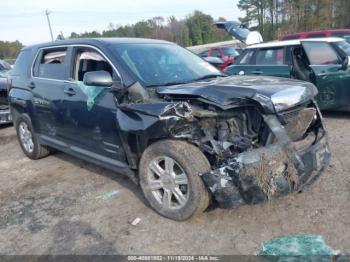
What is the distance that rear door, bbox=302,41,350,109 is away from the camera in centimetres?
687

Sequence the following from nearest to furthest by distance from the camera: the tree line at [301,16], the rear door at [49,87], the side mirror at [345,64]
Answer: the rear door at [49,87], the side mirror at [345,64], the tree line at [301,16]

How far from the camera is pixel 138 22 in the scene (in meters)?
77.4

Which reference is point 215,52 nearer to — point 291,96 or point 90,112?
point 90,112

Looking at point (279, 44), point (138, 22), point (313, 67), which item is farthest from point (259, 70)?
point (138, 22)

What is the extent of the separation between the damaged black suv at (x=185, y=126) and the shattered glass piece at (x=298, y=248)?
0.38 metres

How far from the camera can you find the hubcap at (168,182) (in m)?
3.53

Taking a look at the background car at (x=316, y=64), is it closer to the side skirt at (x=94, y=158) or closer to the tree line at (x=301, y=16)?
the side skirt at (x=94, y=158)

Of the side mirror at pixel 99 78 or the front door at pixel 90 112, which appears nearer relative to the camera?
the side mirror at pixel 99 78

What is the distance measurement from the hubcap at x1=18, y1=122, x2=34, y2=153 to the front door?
140cm

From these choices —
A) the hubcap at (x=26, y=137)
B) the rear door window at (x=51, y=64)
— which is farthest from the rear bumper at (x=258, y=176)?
the hubcap at (x=26, y=137)

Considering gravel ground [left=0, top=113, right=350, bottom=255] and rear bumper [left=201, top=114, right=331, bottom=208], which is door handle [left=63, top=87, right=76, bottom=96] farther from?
rear bumper [left=201, top=114, right=331, bottom=208]

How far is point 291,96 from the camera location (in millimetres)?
3529

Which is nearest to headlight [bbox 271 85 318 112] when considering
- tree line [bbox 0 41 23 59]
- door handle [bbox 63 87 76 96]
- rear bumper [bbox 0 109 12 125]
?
door handle [bbox 63 87 76 96]

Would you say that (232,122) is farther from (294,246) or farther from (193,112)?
(294,246)
